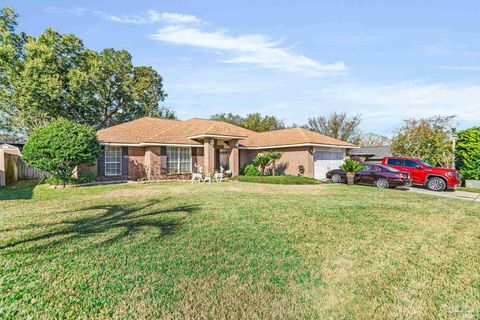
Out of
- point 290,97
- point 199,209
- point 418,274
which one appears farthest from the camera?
point 290,97

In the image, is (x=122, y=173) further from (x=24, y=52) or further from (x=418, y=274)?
(x=418, y=274)

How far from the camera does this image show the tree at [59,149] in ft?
43.3

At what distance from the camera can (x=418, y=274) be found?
413cm

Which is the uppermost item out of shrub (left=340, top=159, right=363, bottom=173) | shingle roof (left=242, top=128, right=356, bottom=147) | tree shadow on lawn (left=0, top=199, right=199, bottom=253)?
shingle roof (left=242, top=128, right=356, bottom=147)

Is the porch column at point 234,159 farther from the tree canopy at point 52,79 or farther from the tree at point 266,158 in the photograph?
the tree canopy at point 52,79

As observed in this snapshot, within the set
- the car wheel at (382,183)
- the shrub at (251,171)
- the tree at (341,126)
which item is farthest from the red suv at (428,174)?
the tree at (341,126)

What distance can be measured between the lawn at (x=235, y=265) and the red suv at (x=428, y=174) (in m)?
8.61

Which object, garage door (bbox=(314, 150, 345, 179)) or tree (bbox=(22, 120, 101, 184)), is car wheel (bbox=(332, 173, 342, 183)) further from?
tree (bbox=(22, 120, 101, 184))

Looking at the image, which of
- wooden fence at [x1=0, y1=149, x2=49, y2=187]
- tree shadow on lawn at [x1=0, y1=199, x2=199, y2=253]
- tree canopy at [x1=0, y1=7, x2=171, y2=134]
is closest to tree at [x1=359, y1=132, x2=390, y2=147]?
tree canopy at [x1=0, y1=7, x2=171, y2=134]

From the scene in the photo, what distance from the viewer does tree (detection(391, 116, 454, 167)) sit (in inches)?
800

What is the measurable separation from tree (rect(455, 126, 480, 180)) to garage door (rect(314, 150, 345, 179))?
8188mm

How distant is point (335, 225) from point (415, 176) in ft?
41.7

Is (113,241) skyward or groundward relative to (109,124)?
groundward

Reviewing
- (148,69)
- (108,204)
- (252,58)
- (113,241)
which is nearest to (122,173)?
(108,204)
